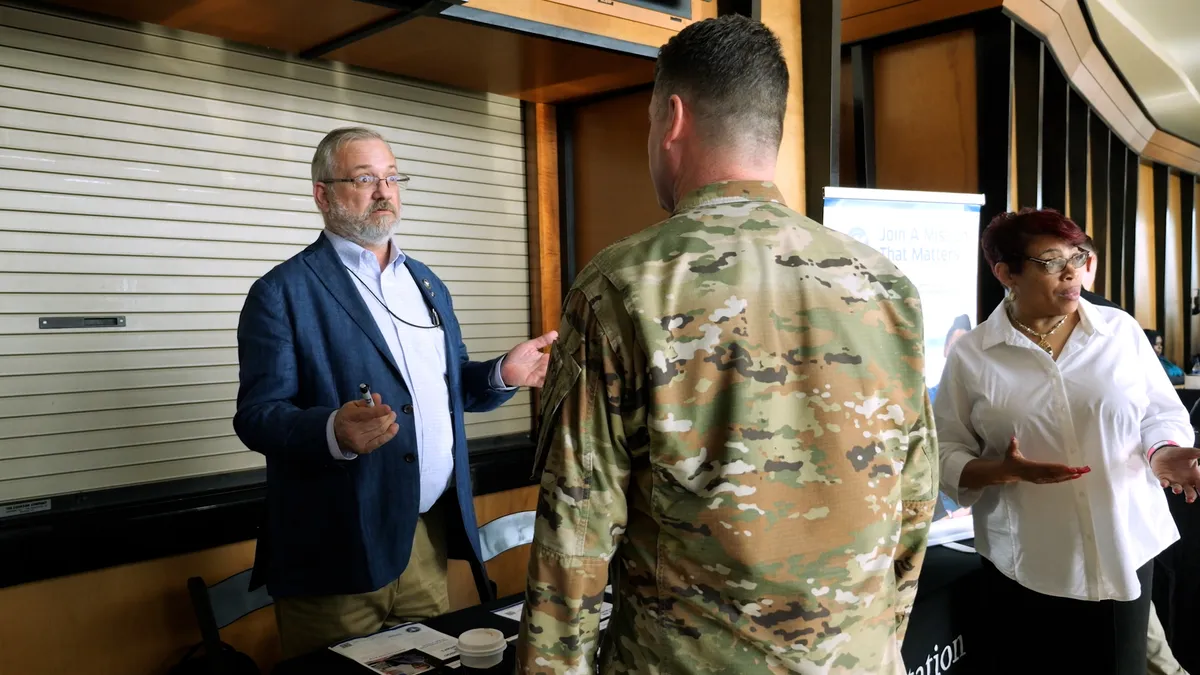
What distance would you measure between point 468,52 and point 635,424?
2.43 m

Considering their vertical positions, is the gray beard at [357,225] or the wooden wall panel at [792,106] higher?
the wooden wall panel at [792,106]

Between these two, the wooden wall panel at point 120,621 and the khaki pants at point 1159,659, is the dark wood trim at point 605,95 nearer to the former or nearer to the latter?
the wooden wall panel at point 120,621

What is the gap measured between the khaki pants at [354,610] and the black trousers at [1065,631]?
173 centimetres

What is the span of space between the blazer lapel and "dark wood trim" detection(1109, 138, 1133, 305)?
291 inches

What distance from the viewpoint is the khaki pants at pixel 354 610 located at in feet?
7.68

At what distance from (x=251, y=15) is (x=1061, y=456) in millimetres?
2827

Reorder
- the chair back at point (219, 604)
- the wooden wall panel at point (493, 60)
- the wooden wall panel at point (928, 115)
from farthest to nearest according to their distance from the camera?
the wooden wall panel at point (928, 115) → the wooden wall panel at point (493, 60) → the chair back at point (219, 604)

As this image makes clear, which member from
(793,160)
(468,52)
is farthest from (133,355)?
(793,160)

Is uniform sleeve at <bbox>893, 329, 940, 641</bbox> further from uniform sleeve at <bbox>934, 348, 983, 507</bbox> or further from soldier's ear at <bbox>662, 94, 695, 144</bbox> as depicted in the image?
uniform sleeve at <bbox>934, 348, 983, 507</bbox>

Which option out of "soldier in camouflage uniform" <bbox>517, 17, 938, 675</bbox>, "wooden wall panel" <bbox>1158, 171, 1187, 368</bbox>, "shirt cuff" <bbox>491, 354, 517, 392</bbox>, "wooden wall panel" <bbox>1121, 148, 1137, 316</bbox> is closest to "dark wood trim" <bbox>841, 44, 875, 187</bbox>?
"shirt cuff" <bbox>491, 354, 517, 392</bbox>

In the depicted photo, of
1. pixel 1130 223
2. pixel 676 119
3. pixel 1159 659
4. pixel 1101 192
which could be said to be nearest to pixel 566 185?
pixel 676 119

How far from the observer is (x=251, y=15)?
285 centimetres

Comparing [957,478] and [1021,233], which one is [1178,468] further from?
[1021,233]

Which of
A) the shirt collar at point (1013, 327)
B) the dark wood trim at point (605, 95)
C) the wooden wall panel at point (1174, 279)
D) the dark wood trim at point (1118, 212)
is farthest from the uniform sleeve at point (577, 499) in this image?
A: the wooden wall panel at point (1174, 279)
